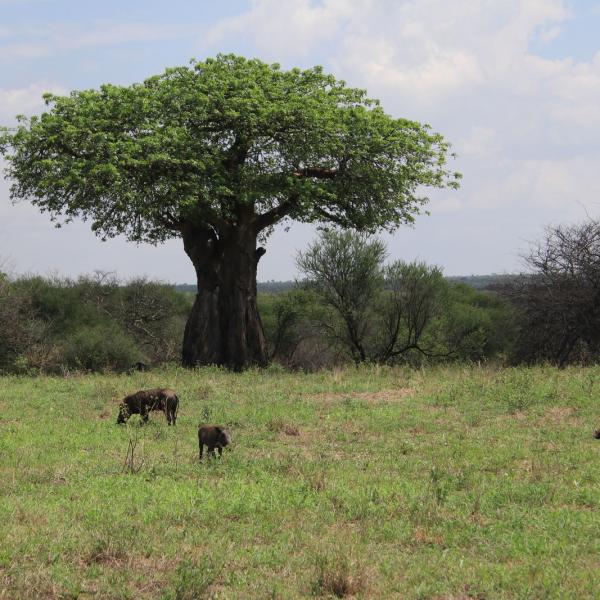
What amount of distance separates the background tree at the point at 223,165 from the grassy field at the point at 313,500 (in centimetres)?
905

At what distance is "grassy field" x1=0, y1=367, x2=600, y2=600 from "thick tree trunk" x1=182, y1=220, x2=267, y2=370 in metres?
10.2

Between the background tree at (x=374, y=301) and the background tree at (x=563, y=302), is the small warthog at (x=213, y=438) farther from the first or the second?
the background tree at (x=374, y=301)

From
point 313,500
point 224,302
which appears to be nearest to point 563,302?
point 224,302

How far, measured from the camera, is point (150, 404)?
45.1ft

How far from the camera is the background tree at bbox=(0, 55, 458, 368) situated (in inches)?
907

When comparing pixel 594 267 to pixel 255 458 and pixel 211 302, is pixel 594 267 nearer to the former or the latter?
pixel 211 302

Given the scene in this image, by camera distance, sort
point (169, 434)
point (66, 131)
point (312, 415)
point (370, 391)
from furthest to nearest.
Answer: point (66, 131)
point (370, 391)
point (312, 415)
point (169, 434)

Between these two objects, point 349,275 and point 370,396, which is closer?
point 370,396

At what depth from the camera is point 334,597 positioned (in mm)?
6168

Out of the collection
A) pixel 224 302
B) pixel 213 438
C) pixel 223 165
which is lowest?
pixel 213 438

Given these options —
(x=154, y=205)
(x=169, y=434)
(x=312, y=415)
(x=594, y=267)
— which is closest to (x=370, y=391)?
(x=312, y=415)

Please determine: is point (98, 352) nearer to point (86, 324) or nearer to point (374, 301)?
point (86, 324)

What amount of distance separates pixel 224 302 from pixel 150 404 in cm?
1286

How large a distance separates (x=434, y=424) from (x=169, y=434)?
4542mm
